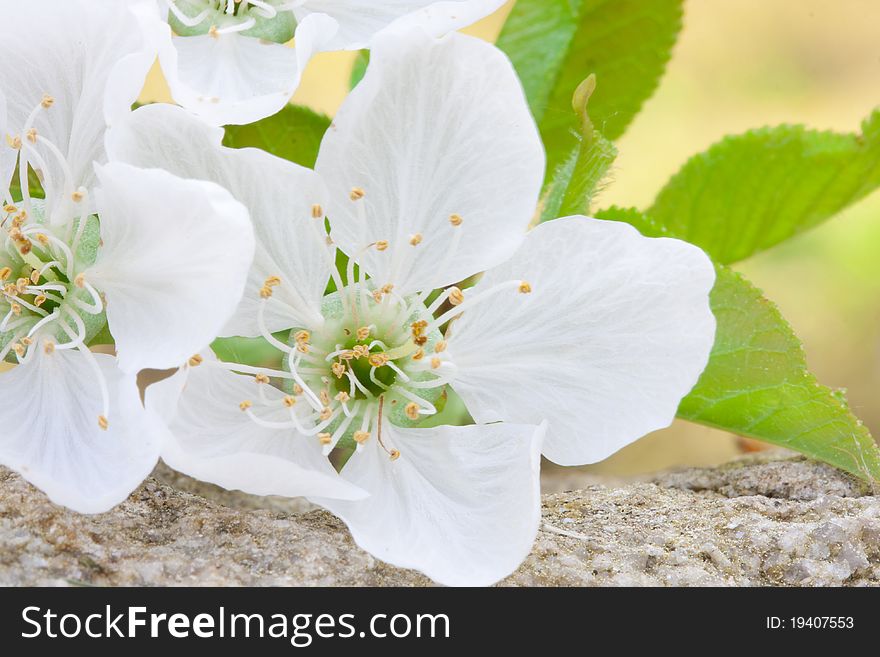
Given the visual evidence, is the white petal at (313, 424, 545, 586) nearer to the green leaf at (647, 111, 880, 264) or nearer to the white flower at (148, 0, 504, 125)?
the white flower at (148, 0, 504, 125)

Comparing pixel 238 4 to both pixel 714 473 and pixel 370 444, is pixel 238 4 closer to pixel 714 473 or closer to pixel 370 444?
pixel 370 444

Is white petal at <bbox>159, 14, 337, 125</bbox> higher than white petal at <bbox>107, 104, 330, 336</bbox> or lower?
higher

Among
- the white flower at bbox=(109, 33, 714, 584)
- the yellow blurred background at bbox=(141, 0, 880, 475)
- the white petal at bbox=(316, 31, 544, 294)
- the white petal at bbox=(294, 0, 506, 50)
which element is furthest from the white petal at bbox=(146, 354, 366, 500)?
the yellow blurred background at bbox=(141, 0, 880, 475)

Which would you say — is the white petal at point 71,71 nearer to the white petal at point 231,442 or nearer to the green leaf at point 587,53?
the white petal at point 231,442

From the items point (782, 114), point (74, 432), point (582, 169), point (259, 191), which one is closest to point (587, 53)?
point (582, 169)

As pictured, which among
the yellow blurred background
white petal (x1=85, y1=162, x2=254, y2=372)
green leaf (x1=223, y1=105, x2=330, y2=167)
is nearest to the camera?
white petal (x1=85, y1=162, x2=254, y2=372)

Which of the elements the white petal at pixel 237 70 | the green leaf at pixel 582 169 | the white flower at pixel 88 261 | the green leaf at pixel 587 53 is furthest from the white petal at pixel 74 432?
the green leaf at pixel 587 53

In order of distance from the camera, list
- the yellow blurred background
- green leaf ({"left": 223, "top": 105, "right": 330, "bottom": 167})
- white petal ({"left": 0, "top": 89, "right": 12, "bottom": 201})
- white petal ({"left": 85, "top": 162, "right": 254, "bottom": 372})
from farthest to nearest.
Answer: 1. the yellow blurred background
2. green leaf ({"left": 223, "top": 105, "right": 330, "bottom": 167})
3. white petal ({"left": 0, "top": 89, "right": 12, "bottom": 201})
4. white petal ({"left": 85, "top": 162, "right": 254, "bottom": 372})

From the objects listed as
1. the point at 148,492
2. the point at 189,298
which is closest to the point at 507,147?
the point at 189,298
